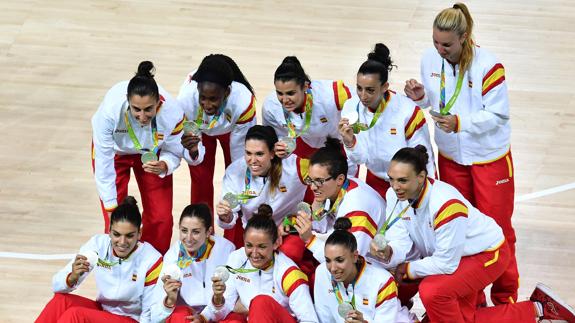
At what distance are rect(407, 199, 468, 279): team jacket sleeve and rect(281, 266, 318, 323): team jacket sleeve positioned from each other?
0.53 m

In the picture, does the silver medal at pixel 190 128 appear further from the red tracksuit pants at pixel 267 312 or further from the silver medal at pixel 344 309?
the silver medal at pixel 344 309

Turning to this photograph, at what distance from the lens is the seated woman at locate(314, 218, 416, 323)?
236 inches

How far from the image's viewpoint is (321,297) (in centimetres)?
621

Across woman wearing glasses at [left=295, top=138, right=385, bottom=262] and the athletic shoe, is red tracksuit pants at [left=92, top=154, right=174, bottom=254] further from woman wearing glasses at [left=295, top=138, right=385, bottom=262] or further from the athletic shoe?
the athletic shoe

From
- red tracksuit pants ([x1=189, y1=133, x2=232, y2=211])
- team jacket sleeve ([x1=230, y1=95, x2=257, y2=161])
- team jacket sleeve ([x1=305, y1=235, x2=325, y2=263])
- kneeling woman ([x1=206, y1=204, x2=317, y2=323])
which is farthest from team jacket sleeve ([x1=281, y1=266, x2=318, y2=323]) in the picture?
red tracksuit pants ([x1=189, y1=133, x2=232, y2=211])

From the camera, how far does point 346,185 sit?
21.2ft

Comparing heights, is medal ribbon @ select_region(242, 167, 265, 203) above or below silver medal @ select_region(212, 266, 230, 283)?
above

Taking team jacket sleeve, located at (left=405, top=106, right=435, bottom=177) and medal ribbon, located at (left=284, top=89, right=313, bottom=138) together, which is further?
medal ribbon, located at (left=284, top=89, right=313, bottom=138)

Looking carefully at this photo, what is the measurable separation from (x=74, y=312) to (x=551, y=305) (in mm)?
2493

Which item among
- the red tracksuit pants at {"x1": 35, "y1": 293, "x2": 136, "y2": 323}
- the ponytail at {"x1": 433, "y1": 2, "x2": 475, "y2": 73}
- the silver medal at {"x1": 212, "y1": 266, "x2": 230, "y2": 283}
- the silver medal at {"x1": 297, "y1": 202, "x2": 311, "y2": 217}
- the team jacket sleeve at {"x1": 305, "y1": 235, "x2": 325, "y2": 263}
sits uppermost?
the ponytail at {"x1": 433, "y1": 2, "x2": 475, "y2": 73}

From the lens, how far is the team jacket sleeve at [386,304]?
20.0ft

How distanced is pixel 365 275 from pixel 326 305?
0.26 metres

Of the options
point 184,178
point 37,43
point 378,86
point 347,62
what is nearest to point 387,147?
point 378,86

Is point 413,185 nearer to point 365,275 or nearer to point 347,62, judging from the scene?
point 365,275
